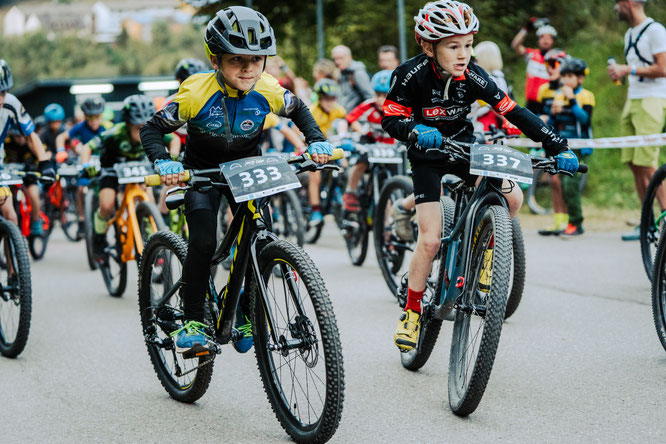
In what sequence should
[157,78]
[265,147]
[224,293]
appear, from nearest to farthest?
[224,293] < [265,147] < [157,78]

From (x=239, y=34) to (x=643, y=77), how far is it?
19.3 feet

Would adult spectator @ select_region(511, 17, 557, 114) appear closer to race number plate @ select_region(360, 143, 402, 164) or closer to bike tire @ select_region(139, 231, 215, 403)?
race number plate @ select_region(360, 143, 402, 164)

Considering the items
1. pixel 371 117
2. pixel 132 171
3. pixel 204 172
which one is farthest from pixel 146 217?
pixel 204 172

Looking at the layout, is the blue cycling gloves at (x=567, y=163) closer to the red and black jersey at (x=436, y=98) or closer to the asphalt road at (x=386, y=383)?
the red and black jersey at (x=436, y=98)

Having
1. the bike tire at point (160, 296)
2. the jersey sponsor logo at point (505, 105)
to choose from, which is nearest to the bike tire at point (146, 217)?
the bike tire at point (160, 296)

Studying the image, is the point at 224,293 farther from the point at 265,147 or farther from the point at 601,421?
the point at 265,147

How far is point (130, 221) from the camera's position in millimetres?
8586

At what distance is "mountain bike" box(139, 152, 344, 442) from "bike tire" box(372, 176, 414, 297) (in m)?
2.99

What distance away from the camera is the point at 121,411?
519 centimetres

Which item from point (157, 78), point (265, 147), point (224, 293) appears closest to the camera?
point (224, 293)

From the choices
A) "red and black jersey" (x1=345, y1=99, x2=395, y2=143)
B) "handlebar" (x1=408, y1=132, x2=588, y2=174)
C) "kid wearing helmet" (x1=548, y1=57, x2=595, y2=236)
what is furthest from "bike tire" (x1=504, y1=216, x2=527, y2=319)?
"kid wearing helmet" (x1=548, y1=57, x2=595, y2=236)

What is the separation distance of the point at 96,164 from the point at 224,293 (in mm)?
4111

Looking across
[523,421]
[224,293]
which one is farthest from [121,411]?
[523,421]

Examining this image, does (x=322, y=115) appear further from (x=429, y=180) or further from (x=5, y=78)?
(x=429, y=180)
